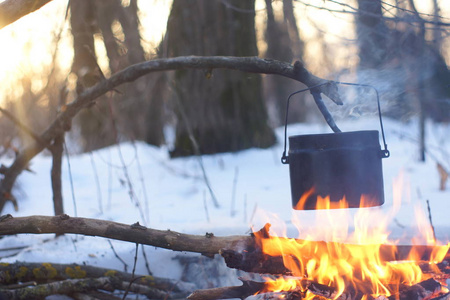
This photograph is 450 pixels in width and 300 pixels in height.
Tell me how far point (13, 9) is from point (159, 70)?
0.94 meters

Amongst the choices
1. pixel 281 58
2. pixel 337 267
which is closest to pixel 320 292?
pixel 337 267

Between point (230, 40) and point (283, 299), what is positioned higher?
point (230, 40)

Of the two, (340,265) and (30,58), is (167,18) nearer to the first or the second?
(30,58)

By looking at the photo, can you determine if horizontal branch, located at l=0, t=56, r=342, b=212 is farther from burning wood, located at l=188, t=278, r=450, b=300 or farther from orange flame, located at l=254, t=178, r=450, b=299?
burning wood, located at l=188, t=278, r=450, b=300

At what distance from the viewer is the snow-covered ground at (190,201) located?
3184 millimetres

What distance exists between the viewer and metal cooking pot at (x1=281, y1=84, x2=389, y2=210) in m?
2.10

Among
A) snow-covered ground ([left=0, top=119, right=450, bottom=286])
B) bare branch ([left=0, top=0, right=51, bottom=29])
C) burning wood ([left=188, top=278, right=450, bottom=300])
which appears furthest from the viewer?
snow-covered ground ([left=0, top=119, right=450, bottom=286])

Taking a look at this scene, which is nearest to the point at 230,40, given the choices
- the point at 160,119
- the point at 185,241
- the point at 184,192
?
the point at 184,192

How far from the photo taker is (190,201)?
4789mm

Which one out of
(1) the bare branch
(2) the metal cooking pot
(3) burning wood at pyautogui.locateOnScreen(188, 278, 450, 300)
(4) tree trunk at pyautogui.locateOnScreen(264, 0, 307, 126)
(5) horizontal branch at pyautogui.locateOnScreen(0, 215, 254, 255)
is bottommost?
(3) burning wood at pyautogui.locateOnScreen(188, 278, 450, 300)

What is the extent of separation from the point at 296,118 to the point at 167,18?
17642 mm

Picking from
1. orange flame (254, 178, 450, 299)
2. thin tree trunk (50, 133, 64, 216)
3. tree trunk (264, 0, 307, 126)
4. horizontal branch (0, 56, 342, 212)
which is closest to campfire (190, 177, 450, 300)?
orange flame (254, 178, 450, 299)

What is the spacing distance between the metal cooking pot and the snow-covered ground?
501 mm

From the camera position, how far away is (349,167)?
2.11 m
